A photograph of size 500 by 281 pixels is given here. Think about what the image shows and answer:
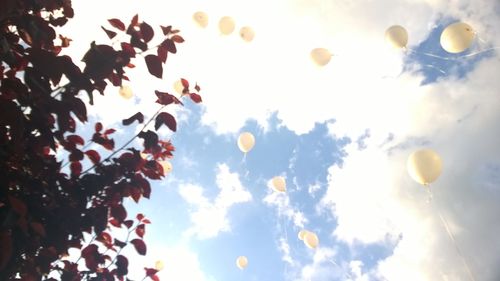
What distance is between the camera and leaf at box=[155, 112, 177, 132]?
197cm

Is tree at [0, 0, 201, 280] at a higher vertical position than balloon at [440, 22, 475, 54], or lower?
lower

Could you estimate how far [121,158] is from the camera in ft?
6.75

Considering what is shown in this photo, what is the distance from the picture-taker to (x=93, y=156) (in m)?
2.12

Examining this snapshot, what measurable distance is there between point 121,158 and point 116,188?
0.19m

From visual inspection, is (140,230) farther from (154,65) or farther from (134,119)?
(154,65)

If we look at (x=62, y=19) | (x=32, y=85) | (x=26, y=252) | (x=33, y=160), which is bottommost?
(x=26, y=252)

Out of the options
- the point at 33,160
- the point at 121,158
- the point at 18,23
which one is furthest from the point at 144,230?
the point at 18,23

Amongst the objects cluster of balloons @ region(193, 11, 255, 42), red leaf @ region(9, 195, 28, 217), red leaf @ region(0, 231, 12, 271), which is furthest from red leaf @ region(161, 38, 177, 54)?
cluster of balloons @ region(193, 11, 255, 42)

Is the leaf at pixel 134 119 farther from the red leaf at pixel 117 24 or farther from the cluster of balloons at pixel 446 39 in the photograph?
the cluster of balloons at pixel 446 39

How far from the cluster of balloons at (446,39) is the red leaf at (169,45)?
16.7 feet

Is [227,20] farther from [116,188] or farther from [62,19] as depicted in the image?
[116,188]

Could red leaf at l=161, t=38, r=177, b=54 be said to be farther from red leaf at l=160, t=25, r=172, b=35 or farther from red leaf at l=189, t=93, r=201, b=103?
red leaf at l=189, t=93, r=201, b=103

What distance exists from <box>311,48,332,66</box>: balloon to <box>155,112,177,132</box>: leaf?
5.21 meters

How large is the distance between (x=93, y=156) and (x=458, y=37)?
6.36 metres
